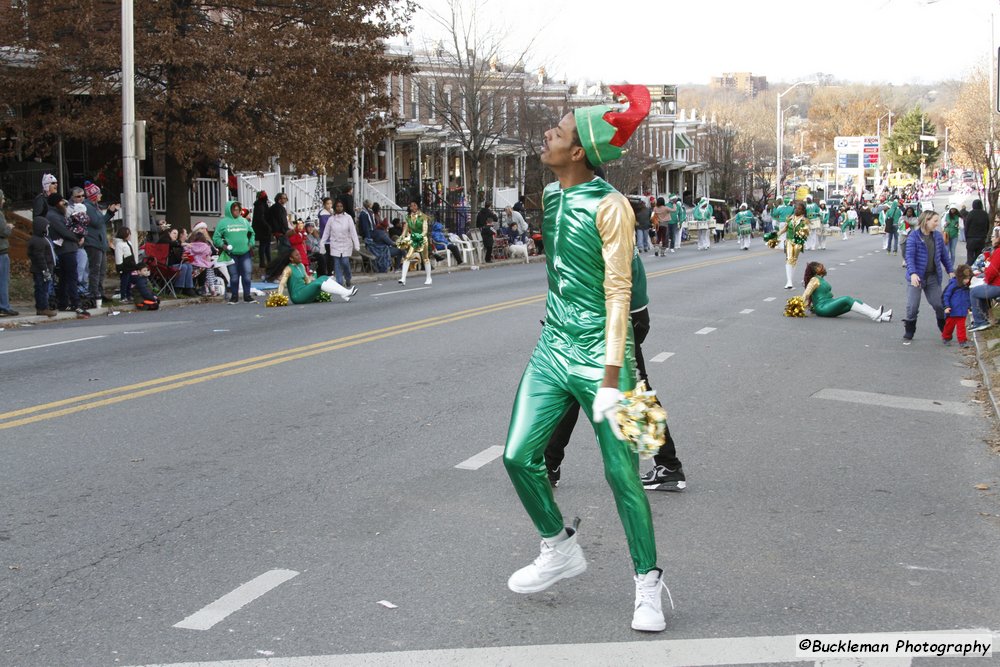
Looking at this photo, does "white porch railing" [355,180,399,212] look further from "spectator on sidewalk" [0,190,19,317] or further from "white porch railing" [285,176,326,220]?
"spectator on sidewalk" [0,190,19,317]

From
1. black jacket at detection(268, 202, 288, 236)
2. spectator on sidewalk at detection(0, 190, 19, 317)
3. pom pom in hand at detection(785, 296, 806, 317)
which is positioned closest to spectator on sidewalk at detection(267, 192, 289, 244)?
black jacket at detection(268, 202, 288, 236)

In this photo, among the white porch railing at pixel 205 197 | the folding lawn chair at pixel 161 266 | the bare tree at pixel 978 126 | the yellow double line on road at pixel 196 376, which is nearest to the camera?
the yellow double line on road at pixel 196 376

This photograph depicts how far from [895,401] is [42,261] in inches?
481

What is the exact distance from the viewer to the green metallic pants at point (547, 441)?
14.9ft

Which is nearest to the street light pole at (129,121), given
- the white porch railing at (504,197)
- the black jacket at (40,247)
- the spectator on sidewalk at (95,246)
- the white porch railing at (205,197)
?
the spectator on sidewalk at (95,246)

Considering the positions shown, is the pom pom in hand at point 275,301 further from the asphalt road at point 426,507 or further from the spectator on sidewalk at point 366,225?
the spectator on sidewalk at point 366,225

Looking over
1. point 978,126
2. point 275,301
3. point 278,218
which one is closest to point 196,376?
point 275,301

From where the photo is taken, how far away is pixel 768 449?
8086 millimetres

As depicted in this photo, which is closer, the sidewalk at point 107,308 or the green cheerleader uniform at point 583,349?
the green cheerleader uniform at point 583,349

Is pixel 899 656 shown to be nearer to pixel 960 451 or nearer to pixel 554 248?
pixel 554 248

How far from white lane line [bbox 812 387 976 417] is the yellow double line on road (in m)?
5.34

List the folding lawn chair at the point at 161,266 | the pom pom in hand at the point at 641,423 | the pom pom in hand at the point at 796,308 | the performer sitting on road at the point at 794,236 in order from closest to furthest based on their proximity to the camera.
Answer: the pom pom in hand at the point at 641,423 < the pom pom in hand at the point at 796,308 < the folding lawn chair at the point at 161,266 < the performer sitting on road at the point at 794,236

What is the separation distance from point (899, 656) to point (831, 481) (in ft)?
9.49

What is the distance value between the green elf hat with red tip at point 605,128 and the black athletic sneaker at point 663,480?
9.08 ft
